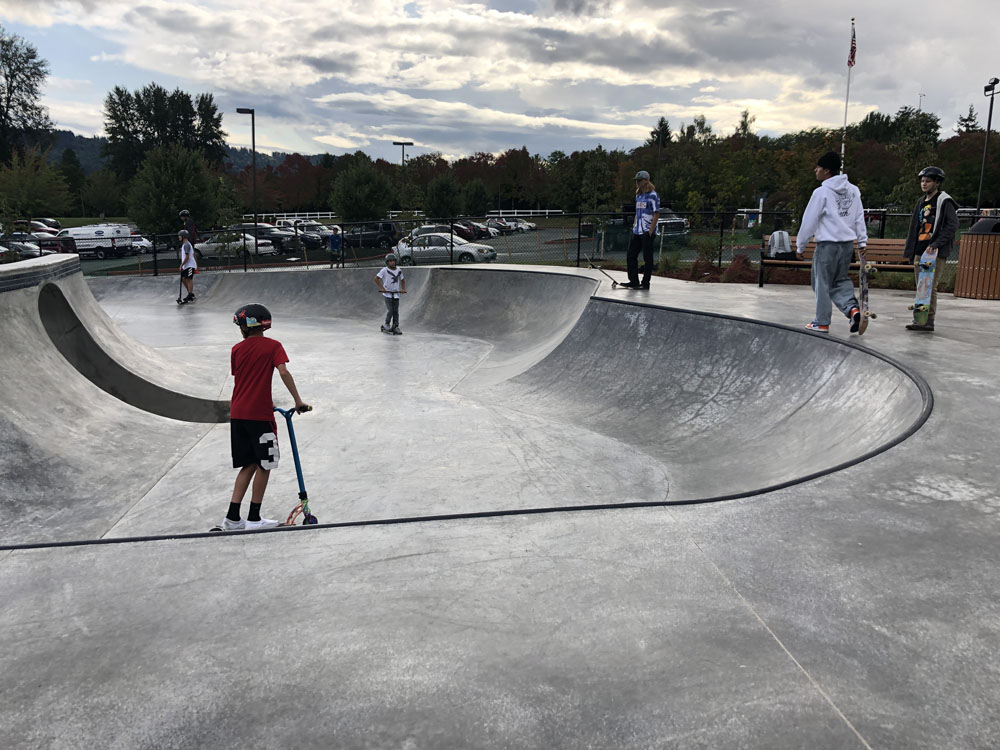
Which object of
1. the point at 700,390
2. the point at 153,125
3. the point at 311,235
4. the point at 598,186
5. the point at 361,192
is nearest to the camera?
the point at 700,390

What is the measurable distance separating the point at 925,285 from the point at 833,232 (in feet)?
4.55

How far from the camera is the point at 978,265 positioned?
36.1 ft

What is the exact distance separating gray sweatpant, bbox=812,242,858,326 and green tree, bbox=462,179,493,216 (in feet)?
159

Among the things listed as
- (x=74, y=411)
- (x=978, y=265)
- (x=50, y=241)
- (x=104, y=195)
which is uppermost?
(x=104, y=195)

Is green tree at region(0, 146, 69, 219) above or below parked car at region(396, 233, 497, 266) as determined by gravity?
above

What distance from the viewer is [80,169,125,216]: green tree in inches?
3169

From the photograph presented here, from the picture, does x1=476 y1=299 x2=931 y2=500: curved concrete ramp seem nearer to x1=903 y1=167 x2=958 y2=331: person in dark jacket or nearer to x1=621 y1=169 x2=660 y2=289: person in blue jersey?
x1=621 y1=169 x2=660 y2=289: person in blue jersey

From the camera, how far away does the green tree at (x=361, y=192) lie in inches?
1740

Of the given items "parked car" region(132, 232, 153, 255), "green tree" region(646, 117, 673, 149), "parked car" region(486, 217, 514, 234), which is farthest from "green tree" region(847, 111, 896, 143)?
"parked car" region(132, 232, 153, 255)

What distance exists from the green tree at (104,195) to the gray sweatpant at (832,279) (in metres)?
87.8

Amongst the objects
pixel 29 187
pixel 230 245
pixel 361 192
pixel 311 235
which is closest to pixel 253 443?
pixel 230 245

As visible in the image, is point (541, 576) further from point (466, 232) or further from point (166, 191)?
point (166, 191)

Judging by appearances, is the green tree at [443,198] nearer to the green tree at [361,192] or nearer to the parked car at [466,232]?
the parked car at [466,232]

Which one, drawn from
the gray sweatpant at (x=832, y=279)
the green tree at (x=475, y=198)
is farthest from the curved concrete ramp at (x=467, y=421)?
the green tree at (x=475, y=198)
